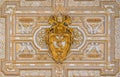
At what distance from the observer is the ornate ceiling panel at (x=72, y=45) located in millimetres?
5203

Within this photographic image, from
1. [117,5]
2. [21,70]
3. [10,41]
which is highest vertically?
[117,5]

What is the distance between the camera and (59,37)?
5188mm

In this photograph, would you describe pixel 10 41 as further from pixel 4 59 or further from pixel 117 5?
pixel 117 5

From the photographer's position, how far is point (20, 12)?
5.20 m

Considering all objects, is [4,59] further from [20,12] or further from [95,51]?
[95,51]

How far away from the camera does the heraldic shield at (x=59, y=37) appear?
17.0 feet

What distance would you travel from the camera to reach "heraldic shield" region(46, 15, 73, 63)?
5172 millimetres

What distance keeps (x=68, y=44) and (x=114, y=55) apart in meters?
0.52

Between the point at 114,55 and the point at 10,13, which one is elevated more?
the point at 10,13

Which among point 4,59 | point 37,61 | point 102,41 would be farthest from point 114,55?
point 4,59

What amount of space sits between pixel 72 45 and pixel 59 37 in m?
0.17

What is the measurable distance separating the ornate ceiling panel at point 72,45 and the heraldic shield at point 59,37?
54 millimetres

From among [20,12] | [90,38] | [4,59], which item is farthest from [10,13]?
[90,38]

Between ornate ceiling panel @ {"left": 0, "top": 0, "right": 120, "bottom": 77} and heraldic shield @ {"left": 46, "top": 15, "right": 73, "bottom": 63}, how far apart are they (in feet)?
0.18
